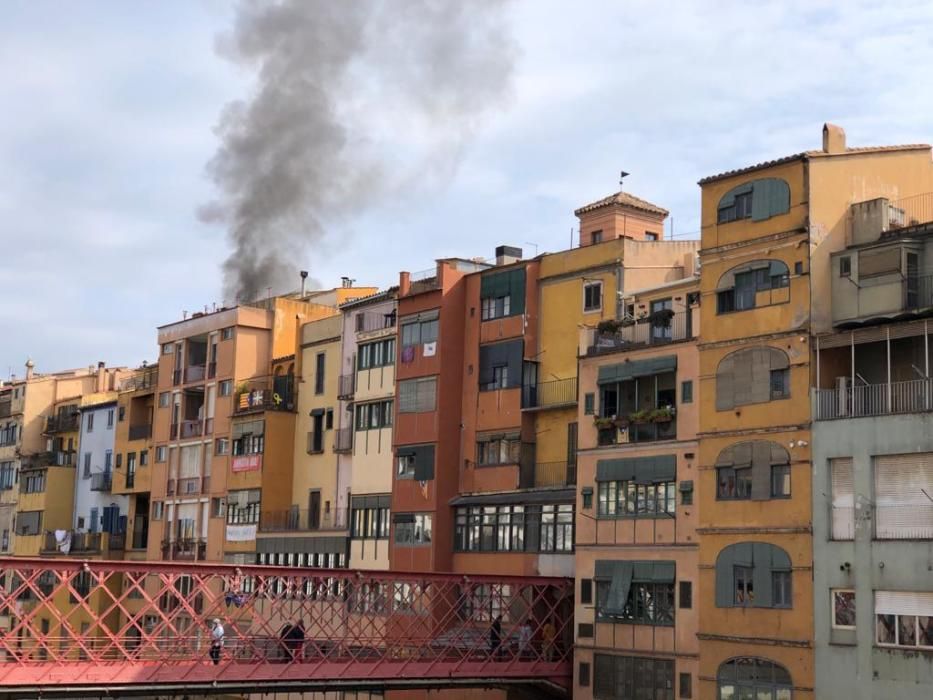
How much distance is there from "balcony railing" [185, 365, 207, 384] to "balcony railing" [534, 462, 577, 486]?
32123mm

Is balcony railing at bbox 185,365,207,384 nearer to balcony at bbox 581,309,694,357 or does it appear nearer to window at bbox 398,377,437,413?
window at bbox 398,377,437,413

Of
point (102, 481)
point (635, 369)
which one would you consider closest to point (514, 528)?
point (635, 369)

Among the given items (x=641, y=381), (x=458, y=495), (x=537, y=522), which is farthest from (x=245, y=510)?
(x=641, y=381)

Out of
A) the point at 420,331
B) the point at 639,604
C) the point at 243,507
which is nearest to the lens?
the point at 639,604

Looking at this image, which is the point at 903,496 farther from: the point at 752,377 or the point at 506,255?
the point at 506,255

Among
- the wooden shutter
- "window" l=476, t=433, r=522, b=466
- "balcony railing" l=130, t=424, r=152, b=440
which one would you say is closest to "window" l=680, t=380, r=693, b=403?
the wooden shutter

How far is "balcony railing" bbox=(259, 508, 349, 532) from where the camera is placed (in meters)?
73.6

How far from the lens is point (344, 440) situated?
7456 centimetres

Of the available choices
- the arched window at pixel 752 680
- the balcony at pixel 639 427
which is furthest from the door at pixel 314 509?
the arched window at pixel 752 680

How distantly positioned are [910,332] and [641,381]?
12202mm

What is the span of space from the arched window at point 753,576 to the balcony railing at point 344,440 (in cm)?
2815

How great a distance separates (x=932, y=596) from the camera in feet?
142

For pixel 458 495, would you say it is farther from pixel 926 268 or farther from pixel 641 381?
pixel 926 268

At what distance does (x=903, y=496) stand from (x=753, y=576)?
6521mm
